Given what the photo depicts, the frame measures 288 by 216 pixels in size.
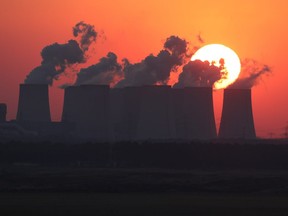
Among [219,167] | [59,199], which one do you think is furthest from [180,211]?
[219,167]

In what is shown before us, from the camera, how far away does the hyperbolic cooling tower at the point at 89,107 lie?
184 ft

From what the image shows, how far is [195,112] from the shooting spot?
57.1 meters

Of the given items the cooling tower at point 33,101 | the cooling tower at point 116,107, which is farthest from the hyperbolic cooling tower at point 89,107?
the cooling tower at point 116,107

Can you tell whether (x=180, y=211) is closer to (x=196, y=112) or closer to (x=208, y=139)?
(x=196, y=112)

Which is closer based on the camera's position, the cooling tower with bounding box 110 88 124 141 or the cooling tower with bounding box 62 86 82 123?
the cooling tower with bounding box 62 86 82 123

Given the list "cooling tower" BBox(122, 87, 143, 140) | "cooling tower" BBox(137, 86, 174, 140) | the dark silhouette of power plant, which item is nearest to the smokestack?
the dark silhouette of power plant

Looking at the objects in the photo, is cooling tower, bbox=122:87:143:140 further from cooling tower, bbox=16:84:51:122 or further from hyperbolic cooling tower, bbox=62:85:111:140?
cooling tower, bbox=16:84:51:122

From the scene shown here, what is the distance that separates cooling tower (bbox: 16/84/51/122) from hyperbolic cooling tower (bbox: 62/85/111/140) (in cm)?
166

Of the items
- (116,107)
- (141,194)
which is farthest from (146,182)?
(116,107)

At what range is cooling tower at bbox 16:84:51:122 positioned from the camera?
58562 millimetres

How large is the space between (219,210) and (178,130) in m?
42.5

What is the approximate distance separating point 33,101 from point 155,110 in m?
9.19

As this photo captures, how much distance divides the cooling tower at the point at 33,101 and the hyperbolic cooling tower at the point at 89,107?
1657 mm

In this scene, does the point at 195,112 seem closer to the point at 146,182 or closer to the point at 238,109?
the point at 238,109
